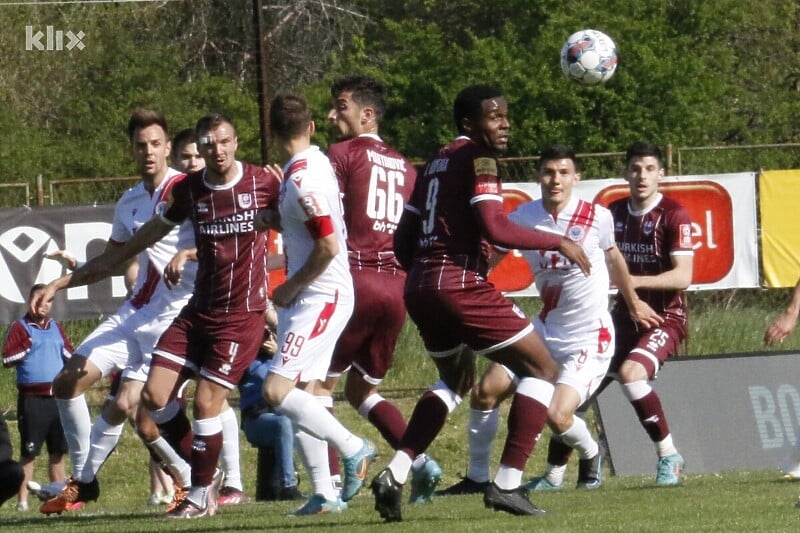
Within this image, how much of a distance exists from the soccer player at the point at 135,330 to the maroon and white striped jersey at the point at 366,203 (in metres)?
0.98

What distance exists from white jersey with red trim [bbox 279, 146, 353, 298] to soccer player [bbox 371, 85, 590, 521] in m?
0.42

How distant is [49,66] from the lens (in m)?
30.2

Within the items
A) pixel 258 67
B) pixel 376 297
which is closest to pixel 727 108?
pixel 258 67

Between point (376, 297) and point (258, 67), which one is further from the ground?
point (258, 67)

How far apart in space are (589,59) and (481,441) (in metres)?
4.63

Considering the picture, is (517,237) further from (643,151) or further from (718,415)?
(718,415)

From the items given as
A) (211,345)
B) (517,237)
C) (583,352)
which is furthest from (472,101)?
(583,352)

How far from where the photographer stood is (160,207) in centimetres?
886

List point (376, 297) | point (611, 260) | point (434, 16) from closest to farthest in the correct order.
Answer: point (376, 297), point (611, 260), point (434, 16)

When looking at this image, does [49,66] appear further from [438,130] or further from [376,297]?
[376,297]

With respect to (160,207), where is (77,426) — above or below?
below

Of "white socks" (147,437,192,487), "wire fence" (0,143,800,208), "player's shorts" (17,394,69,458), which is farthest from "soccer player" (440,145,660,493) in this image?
"wire fence" (0,143,800,208)

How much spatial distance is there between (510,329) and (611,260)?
2.24m

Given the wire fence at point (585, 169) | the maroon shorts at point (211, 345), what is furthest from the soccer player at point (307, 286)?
the wire fence at point (585, 169)
